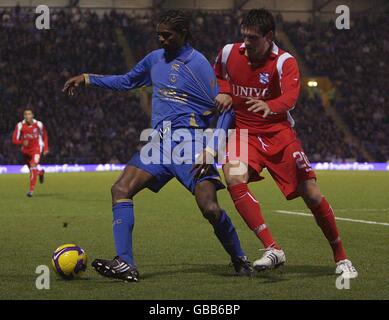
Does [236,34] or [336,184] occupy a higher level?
[236,34]

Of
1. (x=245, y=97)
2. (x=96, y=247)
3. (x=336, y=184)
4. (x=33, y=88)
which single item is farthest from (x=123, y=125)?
(x=245, y=97)

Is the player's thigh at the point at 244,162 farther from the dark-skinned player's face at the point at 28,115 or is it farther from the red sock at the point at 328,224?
the dark-skinned player's face at the point at 28,115

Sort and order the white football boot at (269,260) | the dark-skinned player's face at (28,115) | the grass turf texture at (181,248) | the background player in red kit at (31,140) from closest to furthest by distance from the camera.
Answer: the grass turf texture at (181,248)
the white football boot at (269,260)
the background player in red kit at (31,140)
the dark-skinned player's face at (28,115)

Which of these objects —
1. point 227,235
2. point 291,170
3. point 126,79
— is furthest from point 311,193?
point 126,79

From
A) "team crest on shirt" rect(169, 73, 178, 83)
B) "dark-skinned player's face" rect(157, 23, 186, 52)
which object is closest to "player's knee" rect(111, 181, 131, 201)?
"team crest on shirt" rect(169, 73, 178, 83)

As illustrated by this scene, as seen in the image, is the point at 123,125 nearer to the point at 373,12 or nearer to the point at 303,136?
the point at 303,136

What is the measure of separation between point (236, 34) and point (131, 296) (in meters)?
37.3

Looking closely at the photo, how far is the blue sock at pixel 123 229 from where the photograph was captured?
22.2ft

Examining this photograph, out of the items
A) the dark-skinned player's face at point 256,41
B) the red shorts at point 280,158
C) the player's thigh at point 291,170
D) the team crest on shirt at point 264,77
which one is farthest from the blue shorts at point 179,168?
the dark-skinned player's face at point 256,41

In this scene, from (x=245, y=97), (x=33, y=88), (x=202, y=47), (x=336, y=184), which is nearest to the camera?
(x=245, y=97)

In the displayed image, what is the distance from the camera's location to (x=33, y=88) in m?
36.4

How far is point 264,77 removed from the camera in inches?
272

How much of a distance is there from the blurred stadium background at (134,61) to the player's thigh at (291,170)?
2709 centimetres
